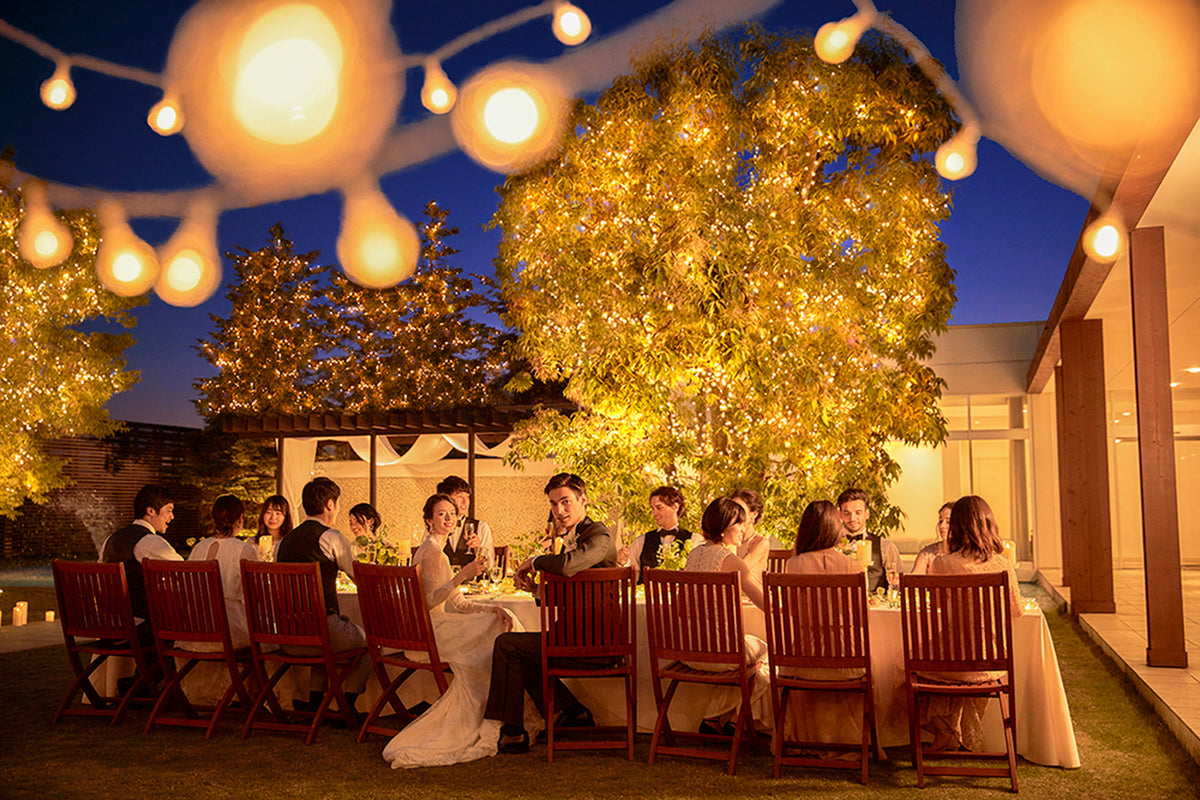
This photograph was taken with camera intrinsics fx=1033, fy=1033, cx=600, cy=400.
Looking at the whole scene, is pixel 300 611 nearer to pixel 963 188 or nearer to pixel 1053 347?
pixel 963 188

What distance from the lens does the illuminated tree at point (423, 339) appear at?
25641 mm

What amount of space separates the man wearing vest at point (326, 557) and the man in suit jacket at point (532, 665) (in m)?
0.91

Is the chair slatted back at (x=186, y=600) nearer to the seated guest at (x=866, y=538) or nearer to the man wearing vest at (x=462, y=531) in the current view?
the man wearing vest at (x=462, y=531)

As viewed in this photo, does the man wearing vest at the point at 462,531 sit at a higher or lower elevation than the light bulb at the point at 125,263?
lower

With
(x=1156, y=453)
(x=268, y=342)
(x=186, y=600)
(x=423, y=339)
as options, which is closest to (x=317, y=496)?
(x=186, y=600)

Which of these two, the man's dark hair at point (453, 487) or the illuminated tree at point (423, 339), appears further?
the illuminated tree at point (423, 339)

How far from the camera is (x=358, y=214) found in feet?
Result: 15.1

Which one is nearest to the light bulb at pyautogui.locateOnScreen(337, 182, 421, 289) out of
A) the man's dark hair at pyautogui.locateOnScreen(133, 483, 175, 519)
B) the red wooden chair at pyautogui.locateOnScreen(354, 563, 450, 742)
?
the red wooden chair at pyautogui.locateOnScreen(354, 563, 450, 742)

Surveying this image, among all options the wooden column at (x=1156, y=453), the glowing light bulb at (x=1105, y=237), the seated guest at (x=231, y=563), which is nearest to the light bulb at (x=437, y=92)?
the seated guest at (x=231, y=563)

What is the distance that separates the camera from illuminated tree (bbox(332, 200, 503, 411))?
25641mm

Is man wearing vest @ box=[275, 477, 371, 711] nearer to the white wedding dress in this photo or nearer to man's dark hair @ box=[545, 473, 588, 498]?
the white wedding dress

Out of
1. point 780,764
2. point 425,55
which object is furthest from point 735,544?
point 425,55

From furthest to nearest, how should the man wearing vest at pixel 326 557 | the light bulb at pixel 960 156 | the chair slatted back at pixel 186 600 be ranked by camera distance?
the light bulb at pixel 960 156 < the man wearing vest at pixel 326 557 < the chair slatted back at pixel 186 600

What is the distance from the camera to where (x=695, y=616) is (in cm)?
471
